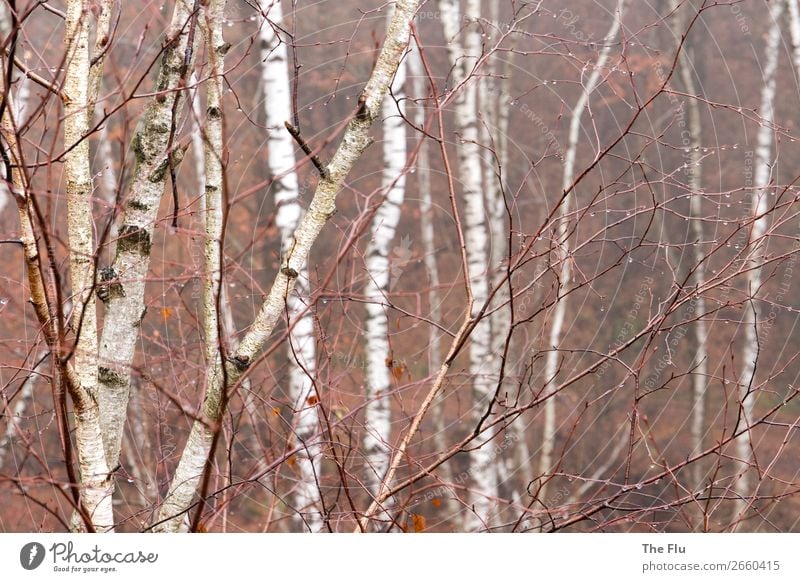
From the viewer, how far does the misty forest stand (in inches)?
65.7

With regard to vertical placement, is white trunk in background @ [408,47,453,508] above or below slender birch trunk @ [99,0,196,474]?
above

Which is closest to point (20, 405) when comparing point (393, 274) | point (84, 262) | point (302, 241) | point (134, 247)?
point (393, 274)

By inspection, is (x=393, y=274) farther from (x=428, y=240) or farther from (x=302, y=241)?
(x=428, y=240)

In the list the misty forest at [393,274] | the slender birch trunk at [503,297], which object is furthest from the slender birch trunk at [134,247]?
the slender birch trunk at [503,297]

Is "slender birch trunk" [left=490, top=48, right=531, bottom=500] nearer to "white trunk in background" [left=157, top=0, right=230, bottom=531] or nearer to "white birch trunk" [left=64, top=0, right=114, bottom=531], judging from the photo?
"white trunk in background" [left=157, top=0, right=230, bottom=531]

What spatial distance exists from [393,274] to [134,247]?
2.37 meters

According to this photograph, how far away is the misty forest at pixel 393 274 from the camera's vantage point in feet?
5.48

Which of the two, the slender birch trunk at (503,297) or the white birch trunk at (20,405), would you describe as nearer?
the white birch trunk at (20,405)

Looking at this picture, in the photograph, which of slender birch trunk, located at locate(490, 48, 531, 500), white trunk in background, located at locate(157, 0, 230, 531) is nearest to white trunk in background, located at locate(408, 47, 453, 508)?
slender birch trunk, located at locate(490, 48, 531, 500)

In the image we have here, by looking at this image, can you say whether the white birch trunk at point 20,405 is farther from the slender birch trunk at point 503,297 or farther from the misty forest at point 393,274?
the slender birch trunk at point 503,297

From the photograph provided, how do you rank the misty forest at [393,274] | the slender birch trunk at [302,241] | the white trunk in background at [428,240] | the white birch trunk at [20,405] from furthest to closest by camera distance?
the white trunk in background at [428,240]
the slender birch trunk at [302,241]
the misty forest at [393,274]
the white birch trunk at [20,405]

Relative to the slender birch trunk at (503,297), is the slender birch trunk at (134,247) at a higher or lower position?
lower
